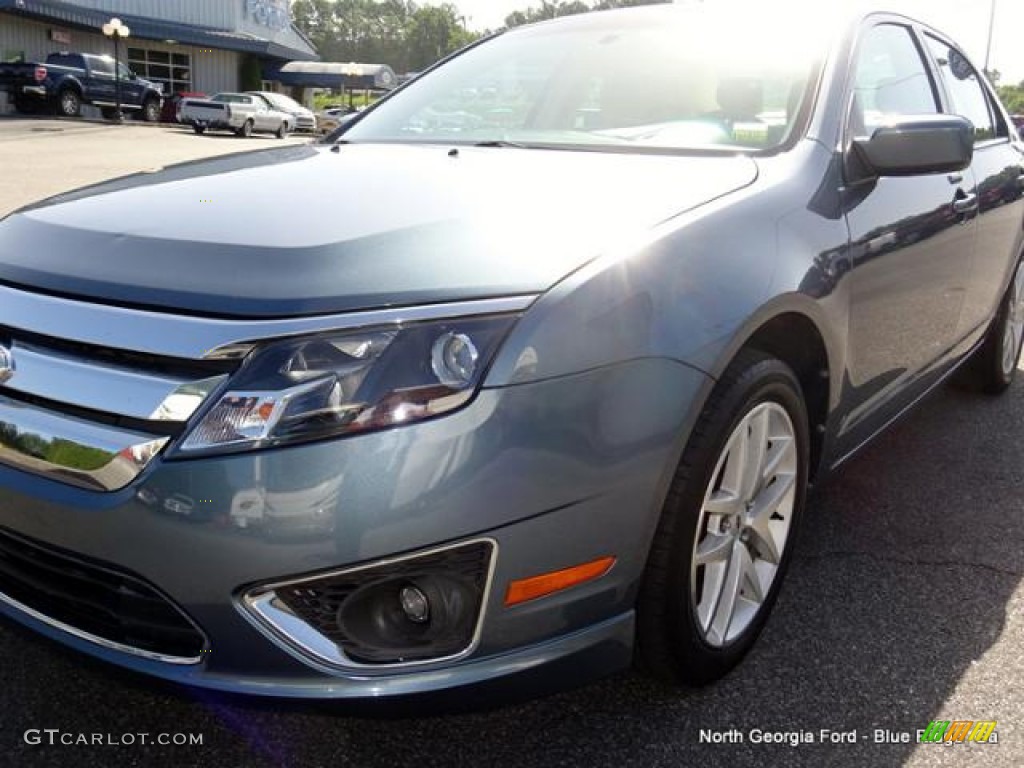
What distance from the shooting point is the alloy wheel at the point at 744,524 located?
6.56 feet

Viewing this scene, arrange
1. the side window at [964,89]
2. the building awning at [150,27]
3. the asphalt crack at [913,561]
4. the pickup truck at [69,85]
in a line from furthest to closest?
the building awning at [150,27], the pickup truck at [69,85], the side window at [964,89], the asphalt crack at [913,561]

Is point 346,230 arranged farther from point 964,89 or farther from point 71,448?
point 964,89

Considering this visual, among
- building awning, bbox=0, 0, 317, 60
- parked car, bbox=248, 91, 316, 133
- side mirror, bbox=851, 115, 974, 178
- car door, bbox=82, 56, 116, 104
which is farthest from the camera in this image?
building awning, bbox=0, 0, 317, 60

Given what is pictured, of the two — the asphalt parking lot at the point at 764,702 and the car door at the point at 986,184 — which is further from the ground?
the car door at the point at 986,184

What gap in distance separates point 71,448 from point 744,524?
1397 millimetres

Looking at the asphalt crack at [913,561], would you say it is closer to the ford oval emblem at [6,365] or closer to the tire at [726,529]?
the tire at [726,529]

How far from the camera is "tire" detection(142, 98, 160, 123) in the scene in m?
33.1

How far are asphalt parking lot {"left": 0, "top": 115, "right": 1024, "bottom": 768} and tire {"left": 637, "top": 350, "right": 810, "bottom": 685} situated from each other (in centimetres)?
13

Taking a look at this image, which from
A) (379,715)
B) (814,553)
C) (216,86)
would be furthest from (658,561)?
(216,86)

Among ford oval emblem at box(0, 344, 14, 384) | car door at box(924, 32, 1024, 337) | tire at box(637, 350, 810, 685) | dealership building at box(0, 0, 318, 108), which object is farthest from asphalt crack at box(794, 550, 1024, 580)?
dealership building at box(0, 0, 318, 108)

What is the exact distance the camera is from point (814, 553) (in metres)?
2.80

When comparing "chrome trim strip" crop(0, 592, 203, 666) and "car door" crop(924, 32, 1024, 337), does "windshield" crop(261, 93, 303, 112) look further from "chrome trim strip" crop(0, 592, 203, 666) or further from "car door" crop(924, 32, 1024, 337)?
"chrome trim strip" crop(0, 592, 203, 666)

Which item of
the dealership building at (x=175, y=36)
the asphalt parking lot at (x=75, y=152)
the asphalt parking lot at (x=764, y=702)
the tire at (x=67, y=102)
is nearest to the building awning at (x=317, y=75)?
the dealership building at (x=175, y=36)

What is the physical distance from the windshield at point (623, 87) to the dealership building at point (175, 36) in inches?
1358
